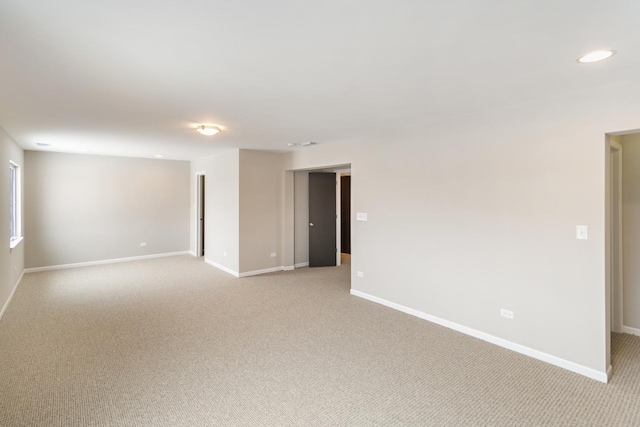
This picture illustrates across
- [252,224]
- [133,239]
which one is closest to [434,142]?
[252,224]

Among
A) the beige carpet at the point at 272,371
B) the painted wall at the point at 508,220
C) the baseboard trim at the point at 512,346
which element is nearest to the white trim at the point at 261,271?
the beige carpet at the point at 272,371

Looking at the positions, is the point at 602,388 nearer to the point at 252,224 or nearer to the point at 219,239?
the point at 252,224

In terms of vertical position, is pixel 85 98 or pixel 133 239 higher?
pixel 85 98

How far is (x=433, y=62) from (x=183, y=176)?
7314 millimetres

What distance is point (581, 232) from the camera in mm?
2820

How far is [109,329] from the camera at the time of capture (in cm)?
372

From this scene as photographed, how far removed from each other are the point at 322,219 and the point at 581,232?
475 centimetres

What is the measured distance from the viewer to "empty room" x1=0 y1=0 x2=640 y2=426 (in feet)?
6.17

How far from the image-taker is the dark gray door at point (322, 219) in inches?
273

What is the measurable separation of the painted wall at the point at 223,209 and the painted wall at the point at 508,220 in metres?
2.74

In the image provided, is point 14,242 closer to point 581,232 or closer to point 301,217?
point 301,217

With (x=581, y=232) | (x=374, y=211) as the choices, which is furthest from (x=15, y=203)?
(x=581, y=232)

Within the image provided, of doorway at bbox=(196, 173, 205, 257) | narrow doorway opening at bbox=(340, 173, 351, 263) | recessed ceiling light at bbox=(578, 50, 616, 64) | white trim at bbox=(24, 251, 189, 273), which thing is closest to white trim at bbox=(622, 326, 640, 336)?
recessed ceiling light at bbox=(578, 50, 616, 64)

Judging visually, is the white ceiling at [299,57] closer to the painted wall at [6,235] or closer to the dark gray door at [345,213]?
the painted wall at [6,235]
